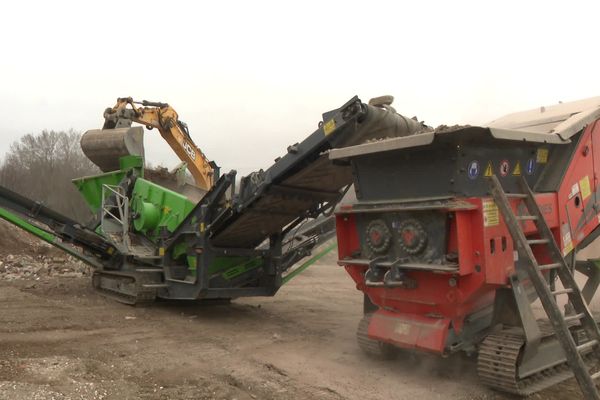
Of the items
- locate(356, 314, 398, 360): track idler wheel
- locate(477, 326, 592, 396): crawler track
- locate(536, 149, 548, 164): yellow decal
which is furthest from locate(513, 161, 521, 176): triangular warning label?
locate(356, 314, 398, 360): track idler wheel

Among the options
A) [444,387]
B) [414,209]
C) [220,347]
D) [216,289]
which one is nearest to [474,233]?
[414,209]

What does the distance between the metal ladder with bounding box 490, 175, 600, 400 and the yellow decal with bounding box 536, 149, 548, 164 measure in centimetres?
32

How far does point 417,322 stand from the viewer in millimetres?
4266

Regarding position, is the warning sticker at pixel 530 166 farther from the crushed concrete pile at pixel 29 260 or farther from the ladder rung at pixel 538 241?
the crushed concrete pile at pixel 29 260

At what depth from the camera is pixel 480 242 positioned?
12.6 feet

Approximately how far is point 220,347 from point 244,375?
1063mm

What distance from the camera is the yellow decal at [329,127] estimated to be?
16.8 ft

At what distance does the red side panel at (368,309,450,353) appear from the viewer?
13.3 feet

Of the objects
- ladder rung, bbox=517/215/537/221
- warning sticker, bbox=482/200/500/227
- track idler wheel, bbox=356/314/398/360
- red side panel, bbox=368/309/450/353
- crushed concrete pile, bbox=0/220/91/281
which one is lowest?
crushed concrete pile, bbox=0/220/91/281

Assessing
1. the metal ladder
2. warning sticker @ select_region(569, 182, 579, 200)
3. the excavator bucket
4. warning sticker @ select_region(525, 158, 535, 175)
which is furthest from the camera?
the excavator bucket

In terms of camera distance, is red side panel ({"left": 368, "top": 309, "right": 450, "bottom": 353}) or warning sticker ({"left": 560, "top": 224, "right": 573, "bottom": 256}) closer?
red side panel ({"left": 368, "top": 309, "right": 450, "bottom": 353})

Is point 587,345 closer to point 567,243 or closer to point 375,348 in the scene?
point 567,243

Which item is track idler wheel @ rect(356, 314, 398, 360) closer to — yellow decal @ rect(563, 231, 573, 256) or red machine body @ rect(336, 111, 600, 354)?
red machine body @ rect(336, 111, 600, 354)

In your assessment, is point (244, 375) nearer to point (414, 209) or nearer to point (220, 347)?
point (220, 347)
